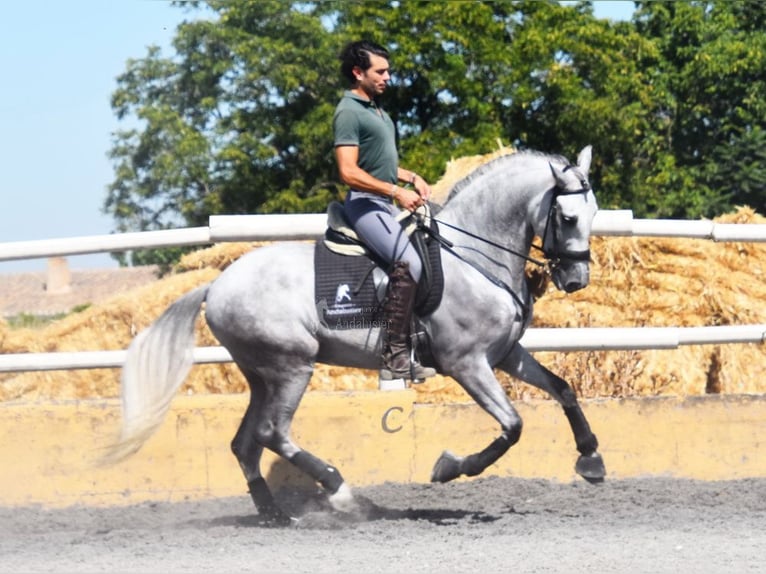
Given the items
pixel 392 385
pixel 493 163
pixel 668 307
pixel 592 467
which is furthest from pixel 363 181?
pixel 668 307

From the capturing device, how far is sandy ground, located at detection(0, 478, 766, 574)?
612 cm

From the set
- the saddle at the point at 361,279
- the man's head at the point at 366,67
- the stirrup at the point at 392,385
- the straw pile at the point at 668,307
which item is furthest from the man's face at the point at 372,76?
the straw pile at the point at 668,307

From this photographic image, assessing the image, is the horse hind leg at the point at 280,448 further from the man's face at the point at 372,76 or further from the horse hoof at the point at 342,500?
the man's face at the point at 372,76

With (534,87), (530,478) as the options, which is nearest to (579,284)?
(530,478)

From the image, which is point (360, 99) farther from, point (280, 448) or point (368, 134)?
point (280, 448)

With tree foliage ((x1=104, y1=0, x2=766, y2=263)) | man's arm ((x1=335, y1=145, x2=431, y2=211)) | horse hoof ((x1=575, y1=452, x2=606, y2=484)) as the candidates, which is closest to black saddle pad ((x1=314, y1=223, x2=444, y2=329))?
man's arm ((x1=335, y1=145, x2=431, y2=211))

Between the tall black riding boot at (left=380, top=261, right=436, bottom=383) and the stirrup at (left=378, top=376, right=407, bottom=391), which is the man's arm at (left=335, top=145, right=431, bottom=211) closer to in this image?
the tall black riding boot at (left=380, top=261, right=436, bottom=383)

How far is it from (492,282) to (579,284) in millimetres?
484

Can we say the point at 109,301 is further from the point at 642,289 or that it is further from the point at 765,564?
the point at 765,564

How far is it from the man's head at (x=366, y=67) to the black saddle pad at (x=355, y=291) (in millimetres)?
930

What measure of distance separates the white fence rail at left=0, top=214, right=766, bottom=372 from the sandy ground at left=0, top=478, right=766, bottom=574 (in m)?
0.86

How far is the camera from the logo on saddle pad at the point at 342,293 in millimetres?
7453

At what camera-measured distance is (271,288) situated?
296 inches

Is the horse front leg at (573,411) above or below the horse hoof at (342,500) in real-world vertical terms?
above
